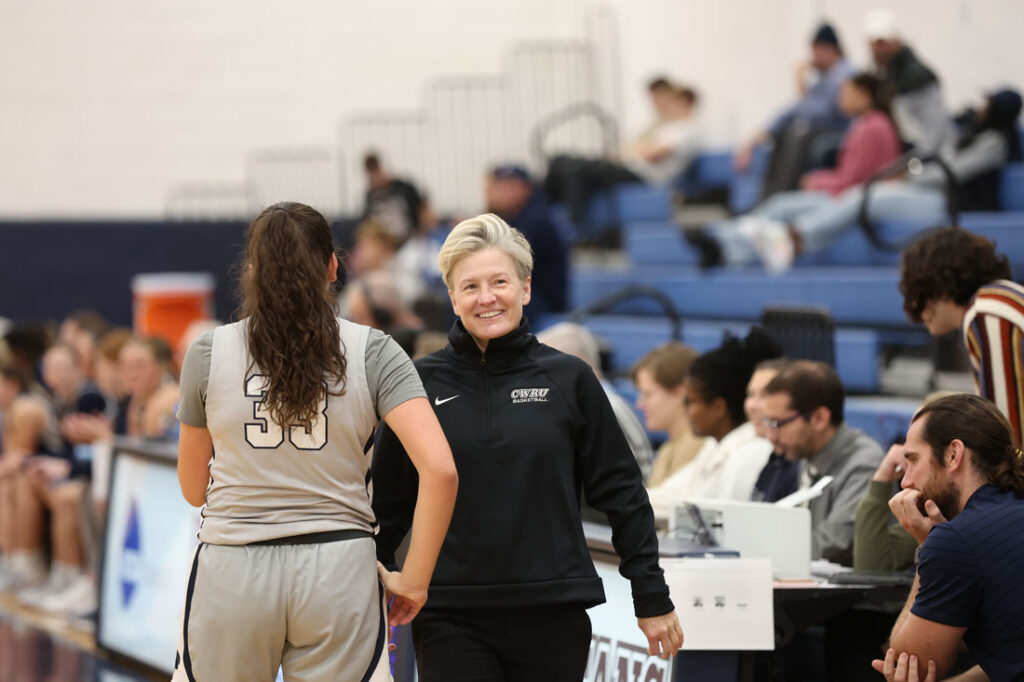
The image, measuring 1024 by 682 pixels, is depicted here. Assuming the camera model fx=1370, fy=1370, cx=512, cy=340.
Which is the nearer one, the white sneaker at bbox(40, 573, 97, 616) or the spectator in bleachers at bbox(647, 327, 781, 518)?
the spectator in bleachers at bbox(647, 327, 781, 518)

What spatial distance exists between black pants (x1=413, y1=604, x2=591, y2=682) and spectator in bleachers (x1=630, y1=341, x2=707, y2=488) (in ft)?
7.56

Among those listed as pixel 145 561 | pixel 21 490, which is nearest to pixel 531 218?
pixel 21 490

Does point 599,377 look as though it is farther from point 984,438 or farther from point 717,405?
point 984,438

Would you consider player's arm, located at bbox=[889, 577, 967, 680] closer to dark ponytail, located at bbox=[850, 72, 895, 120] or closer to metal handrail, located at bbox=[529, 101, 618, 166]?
dark ponytail, located at bbox=[850, 72, 895, 120]

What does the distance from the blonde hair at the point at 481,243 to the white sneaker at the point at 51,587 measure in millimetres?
5583

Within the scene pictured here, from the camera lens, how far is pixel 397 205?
12.6 metres

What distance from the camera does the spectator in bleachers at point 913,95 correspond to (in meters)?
8.52

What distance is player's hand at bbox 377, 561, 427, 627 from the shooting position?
282 cm

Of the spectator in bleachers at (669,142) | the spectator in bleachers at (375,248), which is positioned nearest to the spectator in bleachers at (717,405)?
the spectator in bleachers at (375,248)

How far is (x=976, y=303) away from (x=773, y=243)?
15.6 ft

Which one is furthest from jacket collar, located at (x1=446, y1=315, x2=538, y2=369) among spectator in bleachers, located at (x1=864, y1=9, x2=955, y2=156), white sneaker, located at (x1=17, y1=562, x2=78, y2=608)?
spectator in bleachers, located at (x1=864, y1=9, x2=955, y2=156)

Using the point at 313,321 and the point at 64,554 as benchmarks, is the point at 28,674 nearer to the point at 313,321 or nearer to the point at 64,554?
the point at 64,554

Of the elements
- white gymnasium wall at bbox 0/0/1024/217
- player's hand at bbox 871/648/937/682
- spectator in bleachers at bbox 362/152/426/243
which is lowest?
player's hand at bbox 871/648/937/682

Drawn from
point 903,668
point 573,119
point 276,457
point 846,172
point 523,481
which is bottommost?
point 903,668
